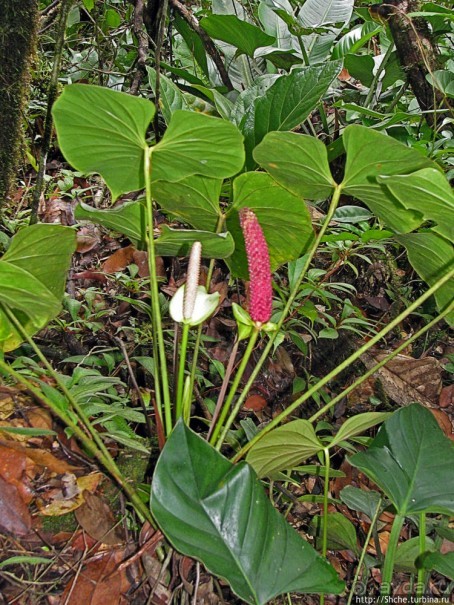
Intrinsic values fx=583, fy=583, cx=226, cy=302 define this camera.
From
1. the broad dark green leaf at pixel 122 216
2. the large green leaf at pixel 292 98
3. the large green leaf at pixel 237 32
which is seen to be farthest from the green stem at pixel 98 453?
the large green leaf at pixel 237 32

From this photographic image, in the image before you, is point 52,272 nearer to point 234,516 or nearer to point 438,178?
point 234,516

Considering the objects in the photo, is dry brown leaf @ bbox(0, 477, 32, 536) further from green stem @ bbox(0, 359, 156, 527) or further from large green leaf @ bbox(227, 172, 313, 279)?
large green leaf @ bbox(227, 172, 313, 279)

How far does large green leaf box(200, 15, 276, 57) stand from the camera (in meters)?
1.57

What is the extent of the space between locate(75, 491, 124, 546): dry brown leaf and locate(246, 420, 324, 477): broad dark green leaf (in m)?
0.25

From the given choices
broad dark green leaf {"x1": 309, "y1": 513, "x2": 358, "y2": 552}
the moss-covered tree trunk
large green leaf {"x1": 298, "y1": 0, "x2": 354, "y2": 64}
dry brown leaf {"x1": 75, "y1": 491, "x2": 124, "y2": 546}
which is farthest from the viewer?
large green leaf {"x1": 298, "y1": 0, "x2": 354, "y2": 64}

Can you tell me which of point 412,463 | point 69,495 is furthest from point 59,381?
point 412,463

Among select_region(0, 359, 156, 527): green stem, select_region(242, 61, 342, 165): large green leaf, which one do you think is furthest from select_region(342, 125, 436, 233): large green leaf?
select_region(0, 359, 156, 527): green stem

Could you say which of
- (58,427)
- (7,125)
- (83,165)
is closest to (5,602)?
(58,427)

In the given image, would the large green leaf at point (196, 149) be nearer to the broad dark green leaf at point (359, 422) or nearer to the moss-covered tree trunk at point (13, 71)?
the broad dark green leaf at point (359, 422)

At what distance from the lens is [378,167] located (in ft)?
2.68

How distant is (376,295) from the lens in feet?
6.70

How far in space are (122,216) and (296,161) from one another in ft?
0.91

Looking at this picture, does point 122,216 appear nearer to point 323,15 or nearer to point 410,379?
point 410,379

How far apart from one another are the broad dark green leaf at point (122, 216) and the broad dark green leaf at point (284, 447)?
391 mm
